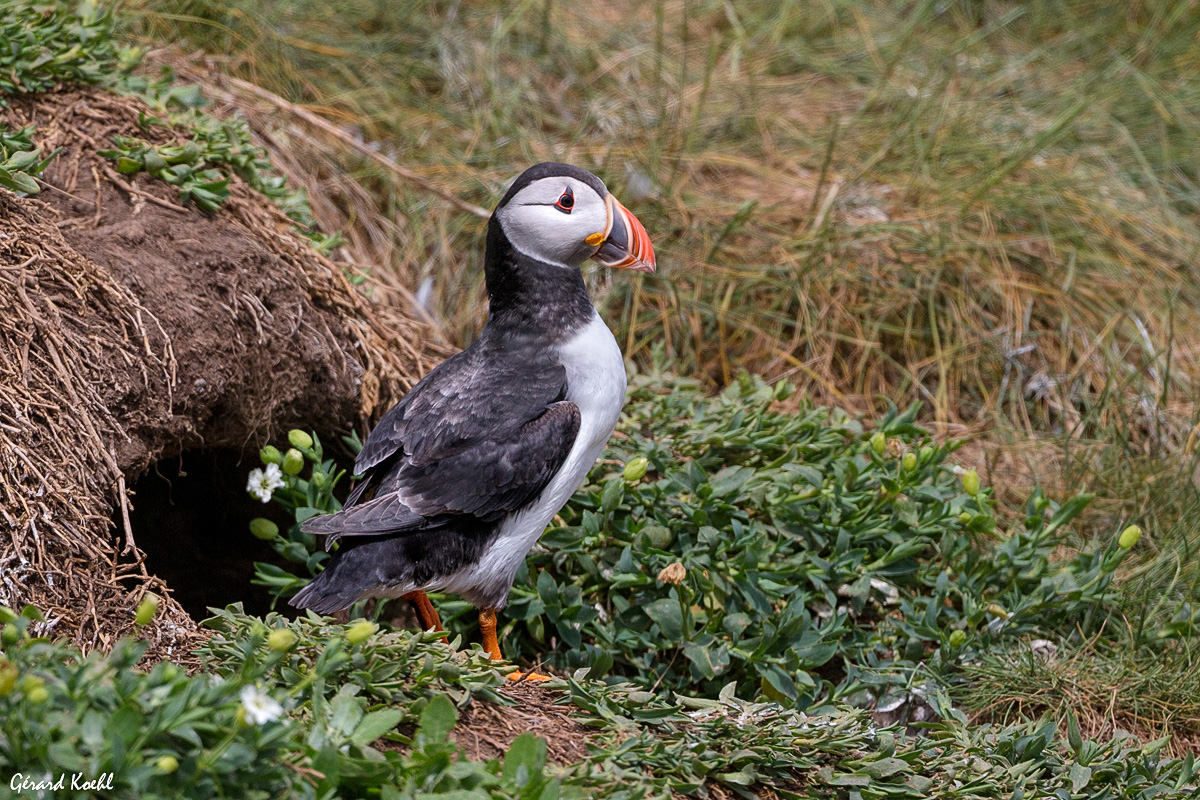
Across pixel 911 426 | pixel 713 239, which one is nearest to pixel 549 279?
pixel 911 426

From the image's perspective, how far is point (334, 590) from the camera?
2721mm

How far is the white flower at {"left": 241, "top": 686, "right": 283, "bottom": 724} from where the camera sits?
1.67 m

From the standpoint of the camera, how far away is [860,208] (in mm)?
5387

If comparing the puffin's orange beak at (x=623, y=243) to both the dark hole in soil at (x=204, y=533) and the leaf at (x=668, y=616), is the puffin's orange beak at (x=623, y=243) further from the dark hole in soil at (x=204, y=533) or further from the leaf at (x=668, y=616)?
the dark hole in soil at (x=204, y=533)

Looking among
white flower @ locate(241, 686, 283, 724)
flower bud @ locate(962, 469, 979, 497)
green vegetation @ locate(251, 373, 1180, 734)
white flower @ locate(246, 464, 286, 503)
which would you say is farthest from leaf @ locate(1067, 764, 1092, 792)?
white flower @ locate(246, 464, 286, 503)

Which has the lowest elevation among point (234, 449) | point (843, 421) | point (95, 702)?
point (234, 449)

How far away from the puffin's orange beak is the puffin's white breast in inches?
9.9

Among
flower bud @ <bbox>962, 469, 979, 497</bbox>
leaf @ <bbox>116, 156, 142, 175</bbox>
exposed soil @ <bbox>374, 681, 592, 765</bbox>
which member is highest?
leaf @ <bbox>116, 156, 142, 175</bbox>

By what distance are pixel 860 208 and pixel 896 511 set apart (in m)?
2.41

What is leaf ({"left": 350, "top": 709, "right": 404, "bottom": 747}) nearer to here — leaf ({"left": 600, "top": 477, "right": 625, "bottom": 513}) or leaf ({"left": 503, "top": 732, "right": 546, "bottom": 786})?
leaf ({"left": 503, "top": 732, "right": 546, "bottom": 786})

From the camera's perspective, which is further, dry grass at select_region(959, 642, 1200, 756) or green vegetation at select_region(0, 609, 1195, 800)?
dry grass at select_region(959, 642, 1200, 756)

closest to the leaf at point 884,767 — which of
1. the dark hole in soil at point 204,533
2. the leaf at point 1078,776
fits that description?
the leaf at point 1078,776

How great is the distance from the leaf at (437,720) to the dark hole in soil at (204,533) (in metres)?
2.12

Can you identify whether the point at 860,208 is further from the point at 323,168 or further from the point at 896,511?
the point at 323,168
